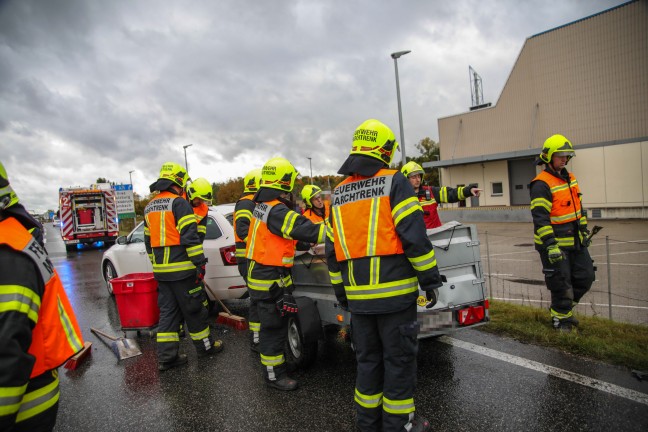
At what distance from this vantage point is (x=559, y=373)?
3.74 m

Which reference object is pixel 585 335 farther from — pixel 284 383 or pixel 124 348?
pixel 124 348

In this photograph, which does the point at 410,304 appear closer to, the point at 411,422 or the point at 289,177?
the point at 411,422

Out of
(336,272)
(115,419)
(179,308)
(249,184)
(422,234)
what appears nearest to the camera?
(422,234)

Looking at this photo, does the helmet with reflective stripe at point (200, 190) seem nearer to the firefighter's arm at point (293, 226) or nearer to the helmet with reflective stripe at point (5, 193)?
the firefighter's arm at point (293, 226)

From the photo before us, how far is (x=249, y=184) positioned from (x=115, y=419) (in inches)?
131

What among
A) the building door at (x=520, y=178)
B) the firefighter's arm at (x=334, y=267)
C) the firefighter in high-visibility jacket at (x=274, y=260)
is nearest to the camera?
the firefighter's arm at (x=334, y=267)

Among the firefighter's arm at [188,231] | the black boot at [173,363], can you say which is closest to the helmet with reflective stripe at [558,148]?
the firefighter's arm at [188,231]

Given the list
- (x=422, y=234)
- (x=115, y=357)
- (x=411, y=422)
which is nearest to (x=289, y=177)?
(x=422, y=234)

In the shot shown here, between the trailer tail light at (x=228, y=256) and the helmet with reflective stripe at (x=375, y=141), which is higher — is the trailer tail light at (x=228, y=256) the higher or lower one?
the lower one

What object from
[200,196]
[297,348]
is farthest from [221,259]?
[297,348]

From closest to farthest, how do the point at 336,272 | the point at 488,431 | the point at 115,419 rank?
1. the point at 488,431
2. the point at 336,272
3. the point at 115,419

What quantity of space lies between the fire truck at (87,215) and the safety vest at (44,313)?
72.2 ft

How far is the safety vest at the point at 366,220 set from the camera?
2.85 meters

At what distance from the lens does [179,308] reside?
192 inches
